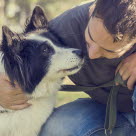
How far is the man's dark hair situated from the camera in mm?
1969

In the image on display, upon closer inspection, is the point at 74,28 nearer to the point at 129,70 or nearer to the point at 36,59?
the point at 36,59

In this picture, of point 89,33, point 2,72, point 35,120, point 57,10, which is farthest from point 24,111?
point 57,10

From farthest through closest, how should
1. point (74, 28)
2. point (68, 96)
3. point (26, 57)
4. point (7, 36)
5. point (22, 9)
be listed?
point (22, 9) → point (68, 96) → point (74, 28) → point (26, 57) → point (7, 36)

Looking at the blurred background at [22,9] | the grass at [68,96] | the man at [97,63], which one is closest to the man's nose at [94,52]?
the man at [97,63]

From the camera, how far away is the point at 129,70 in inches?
87.2

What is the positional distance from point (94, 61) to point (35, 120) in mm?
578

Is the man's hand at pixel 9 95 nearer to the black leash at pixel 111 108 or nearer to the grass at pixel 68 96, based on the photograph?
the black leash at pixel 111 108

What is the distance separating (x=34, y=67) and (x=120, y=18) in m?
0.69

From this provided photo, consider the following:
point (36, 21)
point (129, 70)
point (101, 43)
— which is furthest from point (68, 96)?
point (101, 43)

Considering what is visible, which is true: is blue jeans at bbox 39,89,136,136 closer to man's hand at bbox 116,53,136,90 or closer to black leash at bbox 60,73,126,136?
black leash at bbox 60,73,126,136

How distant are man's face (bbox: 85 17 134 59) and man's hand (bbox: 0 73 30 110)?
584 millimetres

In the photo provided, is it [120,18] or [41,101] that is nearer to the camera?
[120,18]

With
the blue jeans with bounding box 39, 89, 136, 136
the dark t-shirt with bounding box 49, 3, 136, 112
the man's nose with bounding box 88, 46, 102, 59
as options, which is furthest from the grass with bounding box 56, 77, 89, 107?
the man's nose with bounding box 88, 46, 102, 59

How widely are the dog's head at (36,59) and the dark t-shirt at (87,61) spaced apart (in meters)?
0.12
